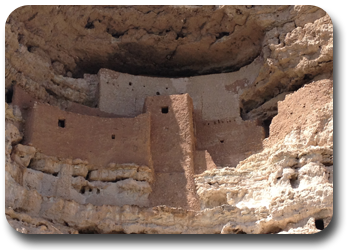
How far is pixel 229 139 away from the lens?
1911 centimetres

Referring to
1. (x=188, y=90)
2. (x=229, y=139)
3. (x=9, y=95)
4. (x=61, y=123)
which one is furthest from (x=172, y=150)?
(x=9, y=95)

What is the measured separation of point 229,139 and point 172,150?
1722 mm

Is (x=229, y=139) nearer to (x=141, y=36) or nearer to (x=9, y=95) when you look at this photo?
(x=141, y=36)

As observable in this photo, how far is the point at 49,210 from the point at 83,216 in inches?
32.1

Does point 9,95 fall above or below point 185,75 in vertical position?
below

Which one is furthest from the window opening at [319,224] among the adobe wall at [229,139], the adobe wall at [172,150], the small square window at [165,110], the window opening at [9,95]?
the window opening at [9,95]

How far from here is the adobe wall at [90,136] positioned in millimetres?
17391

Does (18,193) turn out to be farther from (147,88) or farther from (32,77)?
(147,88)

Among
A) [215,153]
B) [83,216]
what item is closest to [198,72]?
[215,153]

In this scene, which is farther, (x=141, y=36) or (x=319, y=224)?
(x=141, y=36)

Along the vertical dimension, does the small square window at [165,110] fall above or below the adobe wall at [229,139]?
above

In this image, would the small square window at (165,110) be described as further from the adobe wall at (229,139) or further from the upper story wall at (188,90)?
the upper story wall at (188,90)

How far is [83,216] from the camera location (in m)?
16.3

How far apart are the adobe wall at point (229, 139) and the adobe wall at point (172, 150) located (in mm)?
680
